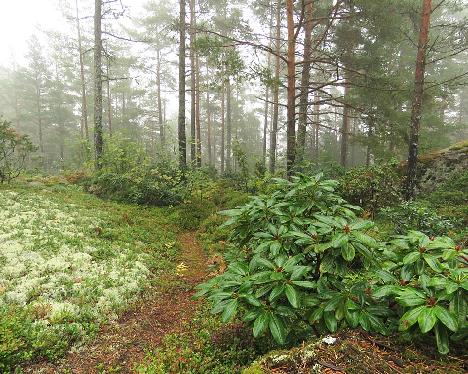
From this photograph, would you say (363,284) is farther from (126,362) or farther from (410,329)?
(126,362)

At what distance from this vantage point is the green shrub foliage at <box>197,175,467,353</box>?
7.02 ft

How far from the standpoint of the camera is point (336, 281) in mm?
2672

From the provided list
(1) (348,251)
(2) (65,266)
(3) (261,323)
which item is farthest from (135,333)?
(1) (348,251)

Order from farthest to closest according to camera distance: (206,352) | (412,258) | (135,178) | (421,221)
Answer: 1. (135,178)
2. (421,221)
3. (206,352)
4. (412,258)

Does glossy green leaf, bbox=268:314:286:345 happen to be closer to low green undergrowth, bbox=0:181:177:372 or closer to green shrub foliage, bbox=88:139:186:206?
low green undergrowth, bbox=0:181:177:372

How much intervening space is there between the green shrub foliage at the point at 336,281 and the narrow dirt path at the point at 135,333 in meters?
1.80

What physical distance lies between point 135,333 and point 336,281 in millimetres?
3120

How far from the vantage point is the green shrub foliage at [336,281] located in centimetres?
214

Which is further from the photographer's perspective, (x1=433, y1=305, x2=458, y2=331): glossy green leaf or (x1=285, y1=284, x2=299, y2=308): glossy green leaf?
(x1=285, y1=284, x2=299, y2=308): glossy green leaf

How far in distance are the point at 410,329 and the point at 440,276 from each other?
438 millimetres

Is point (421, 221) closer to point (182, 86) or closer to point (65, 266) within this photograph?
point (65, 266)

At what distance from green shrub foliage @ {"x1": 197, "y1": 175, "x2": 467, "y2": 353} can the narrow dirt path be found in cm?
180

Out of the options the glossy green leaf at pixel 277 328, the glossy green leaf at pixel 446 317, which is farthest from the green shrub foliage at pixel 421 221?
the glossy green leaf at pixel 277 328

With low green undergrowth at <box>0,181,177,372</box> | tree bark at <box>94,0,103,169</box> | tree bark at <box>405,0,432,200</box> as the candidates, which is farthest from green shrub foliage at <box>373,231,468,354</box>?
tree bark at <box>94,0,103,169</box>
